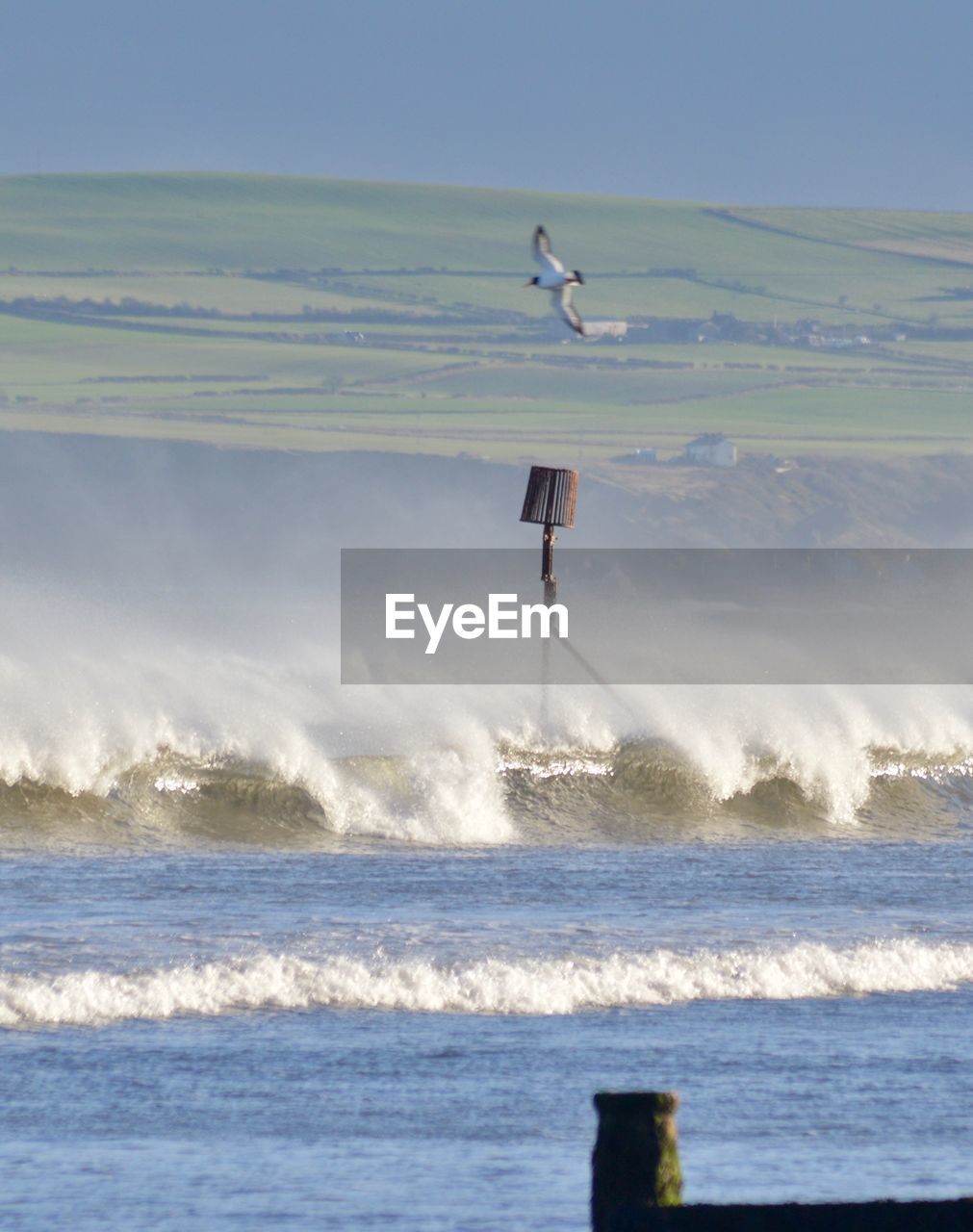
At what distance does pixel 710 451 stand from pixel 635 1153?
11504cm

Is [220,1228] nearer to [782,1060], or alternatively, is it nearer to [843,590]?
[782,1060]

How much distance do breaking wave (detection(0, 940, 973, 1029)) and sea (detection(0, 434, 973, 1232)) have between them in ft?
0.09

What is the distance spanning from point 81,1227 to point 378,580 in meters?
100

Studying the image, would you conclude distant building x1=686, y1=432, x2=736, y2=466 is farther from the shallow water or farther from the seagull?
the shallow water

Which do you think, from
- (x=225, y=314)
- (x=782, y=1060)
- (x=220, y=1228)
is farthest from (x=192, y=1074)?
(x=225, y=314)

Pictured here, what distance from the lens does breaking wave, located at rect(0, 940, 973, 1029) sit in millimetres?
11750

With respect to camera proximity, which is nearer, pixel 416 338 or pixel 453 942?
pixel 453 942

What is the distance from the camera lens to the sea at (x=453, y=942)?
368 inches

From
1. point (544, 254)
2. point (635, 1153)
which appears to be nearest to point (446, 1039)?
point (635, 1153)

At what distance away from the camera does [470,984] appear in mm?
12430

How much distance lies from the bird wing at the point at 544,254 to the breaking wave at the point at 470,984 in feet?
24.2

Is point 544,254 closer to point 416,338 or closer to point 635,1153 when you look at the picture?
point 635,1153

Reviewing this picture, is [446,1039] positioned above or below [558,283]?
below

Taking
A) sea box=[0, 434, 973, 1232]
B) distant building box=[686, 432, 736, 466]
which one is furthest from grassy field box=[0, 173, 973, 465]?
sea box=[0, 434, 973, 1232]
